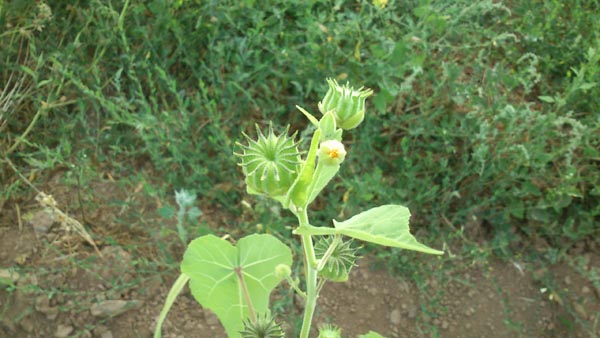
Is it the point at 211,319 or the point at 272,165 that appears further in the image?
the point at 211,319

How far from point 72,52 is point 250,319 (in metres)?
1.66

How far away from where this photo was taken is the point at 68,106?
9.20 ft

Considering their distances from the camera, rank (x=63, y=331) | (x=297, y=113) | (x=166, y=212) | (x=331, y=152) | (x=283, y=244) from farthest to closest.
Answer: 1. (x=297, y=113)
2. (x=166, y=212)
3. (x=63, y=331)
4. (x=283, y=244)
5. (x=331, y=152)

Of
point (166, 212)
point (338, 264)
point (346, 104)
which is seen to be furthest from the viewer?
point (166, 212)

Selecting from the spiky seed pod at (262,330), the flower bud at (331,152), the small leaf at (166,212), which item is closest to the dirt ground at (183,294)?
the small leaf at (166,212)

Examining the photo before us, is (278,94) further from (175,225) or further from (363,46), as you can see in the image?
(175,225)

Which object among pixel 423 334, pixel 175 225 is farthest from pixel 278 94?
pixel 423 334

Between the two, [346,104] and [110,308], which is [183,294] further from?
[346,104]

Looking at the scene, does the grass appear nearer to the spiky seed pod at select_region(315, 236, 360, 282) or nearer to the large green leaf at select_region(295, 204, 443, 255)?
the spiky seed pod at select_region(315, 236, 360, 282)

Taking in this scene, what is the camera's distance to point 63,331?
2227 millimetres

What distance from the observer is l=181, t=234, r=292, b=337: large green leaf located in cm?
160

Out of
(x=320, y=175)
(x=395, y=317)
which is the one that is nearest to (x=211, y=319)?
(x=395, y=317)

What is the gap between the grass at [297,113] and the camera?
255 centimetres

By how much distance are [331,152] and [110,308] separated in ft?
4.61
